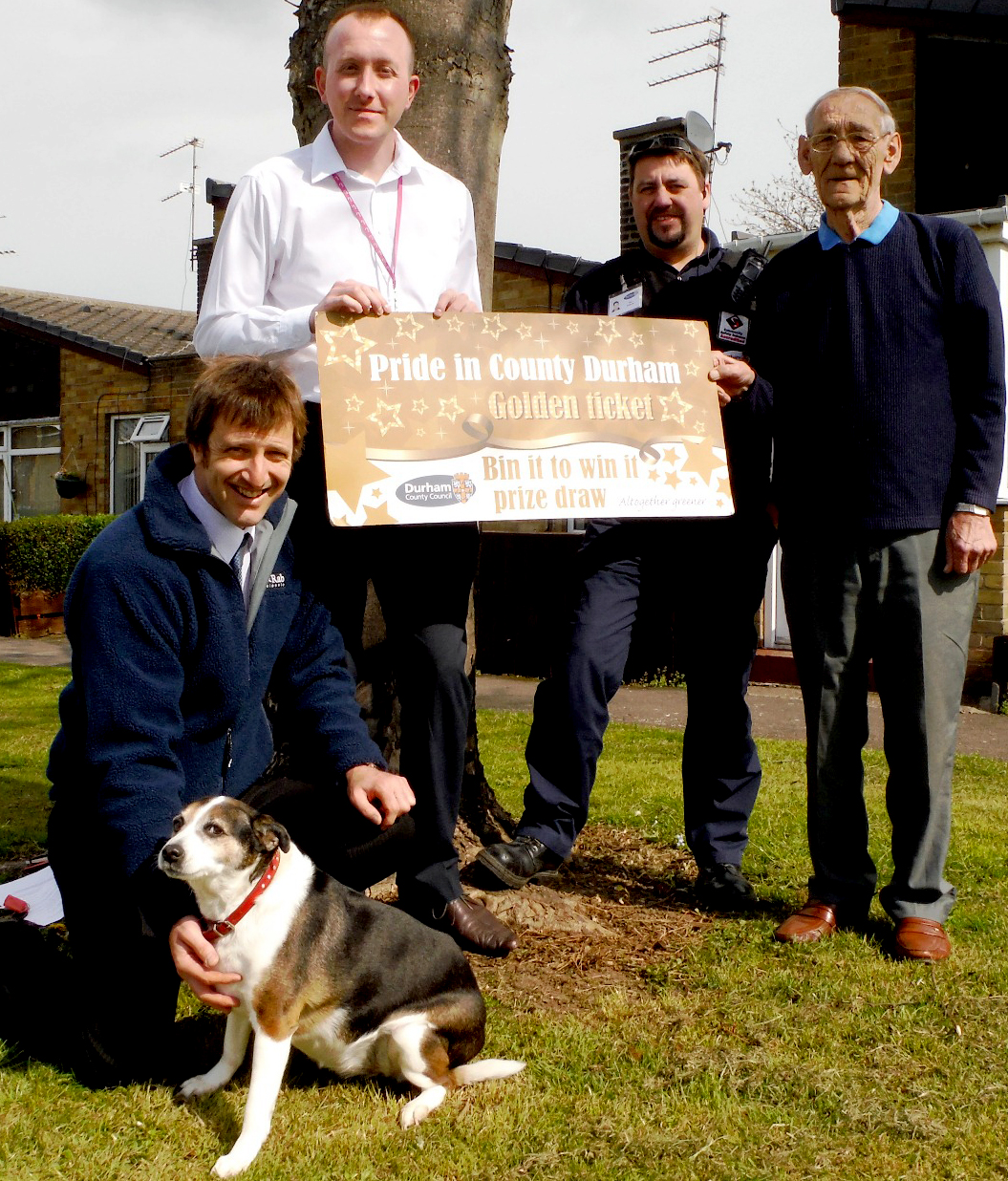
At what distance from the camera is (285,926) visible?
110 inches

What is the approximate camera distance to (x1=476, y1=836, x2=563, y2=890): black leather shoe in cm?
406

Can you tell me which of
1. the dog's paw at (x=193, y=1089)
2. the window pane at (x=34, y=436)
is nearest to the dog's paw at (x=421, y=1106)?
the dog's paw at (x=193, y=1089)

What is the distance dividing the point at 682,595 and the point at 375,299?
1.68m

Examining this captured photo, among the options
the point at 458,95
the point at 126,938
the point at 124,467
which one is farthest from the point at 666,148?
the point at 124,467

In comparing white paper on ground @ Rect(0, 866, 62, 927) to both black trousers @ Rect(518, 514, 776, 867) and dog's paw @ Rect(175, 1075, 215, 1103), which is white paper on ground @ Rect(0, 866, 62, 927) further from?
black trousers @ Rect(518, 514, 776, 867)

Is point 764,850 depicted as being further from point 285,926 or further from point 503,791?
point 285,926

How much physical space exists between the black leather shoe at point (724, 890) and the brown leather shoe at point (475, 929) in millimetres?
921

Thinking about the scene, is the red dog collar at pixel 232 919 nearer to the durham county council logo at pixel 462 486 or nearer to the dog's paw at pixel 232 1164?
the dog's paw at pixel 232 1164

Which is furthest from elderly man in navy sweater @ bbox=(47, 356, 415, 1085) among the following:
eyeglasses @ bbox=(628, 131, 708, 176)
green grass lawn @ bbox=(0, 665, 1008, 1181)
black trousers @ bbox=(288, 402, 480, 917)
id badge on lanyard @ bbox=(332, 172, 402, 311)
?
eyeglasses @ bbox=(628, 131, 708, 176)

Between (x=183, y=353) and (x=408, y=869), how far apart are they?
1834cm

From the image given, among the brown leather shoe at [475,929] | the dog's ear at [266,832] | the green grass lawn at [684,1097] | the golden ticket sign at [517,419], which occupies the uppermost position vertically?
the golden ticket sign at [517,419]

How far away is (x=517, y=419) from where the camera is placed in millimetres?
3645

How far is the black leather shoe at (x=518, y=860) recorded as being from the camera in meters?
4.06

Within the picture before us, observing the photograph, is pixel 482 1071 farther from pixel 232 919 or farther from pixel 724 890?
pixel 724 890
